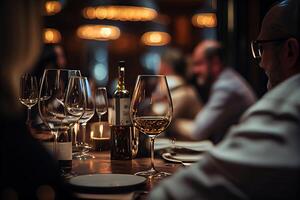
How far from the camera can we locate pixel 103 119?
222 centimetres

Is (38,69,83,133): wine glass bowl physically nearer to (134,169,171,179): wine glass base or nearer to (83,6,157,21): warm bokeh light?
(134,169,171,179): wine glass base

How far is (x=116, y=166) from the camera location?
63.8 inches

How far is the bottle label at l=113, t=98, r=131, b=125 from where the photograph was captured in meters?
1.74

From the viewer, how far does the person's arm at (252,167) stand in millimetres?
798

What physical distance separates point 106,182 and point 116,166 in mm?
397

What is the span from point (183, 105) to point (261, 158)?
14.3 feet

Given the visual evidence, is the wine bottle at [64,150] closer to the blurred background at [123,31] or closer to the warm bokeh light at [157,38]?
the blurred background at [123,31]

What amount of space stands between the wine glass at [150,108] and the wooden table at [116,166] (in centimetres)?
9

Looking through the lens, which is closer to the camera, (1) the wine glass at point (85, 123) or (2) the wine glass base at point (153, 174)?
(2) the wine glass base at point (153, 174)

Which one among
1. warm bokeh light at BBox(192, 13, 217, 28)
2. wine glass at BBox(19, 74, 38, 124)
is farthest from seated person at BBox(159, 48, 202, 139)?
warm bokeh light at BBox(192, 13, 217, 28)

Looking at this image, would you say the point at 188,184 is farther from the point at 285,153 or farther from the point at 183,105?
the point at 183,105

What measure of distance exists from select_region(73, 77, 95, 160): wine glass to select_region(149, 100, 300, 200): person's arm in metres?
0.72

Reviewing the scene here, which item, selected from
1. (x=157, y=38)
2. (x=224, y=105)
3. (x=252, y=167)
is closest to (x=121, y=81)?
(x=252, y=167)

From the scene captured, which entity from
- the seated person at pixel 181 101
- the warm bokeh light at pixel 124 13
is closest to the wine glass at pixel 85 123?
the seated person at pixel 181 101
